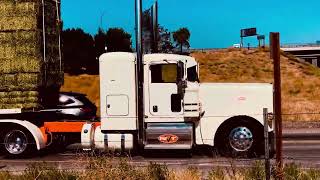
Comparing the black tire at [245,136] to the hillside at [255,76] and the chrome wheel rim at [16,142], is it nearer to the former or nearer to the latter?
the chrome wheel rim at [16,142]

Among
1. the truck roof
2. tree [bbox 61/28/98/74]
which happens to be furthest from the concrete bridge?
the truck roof

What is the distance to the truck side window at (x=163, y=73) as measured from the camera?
14.8 meters

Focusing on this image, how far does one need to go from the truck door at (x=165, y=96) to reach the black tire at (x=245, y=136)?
126 centimetres

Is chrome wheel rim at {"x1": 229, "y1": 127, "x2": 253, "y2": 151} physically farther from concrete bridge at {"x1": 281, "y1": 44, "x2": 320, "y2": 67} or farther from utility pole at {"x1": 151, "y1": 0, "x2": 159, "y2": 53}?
concrete bridge at {"x1": 281, "y1": 44, "x2": 320, "y2": 67}

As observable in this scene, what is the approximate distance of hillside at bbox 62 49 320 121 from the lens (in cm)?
Result: 4269

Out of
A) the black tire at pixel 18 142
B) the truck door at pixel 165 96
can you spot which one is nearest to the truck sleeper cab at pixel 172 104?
the truck door at pixel 165 96

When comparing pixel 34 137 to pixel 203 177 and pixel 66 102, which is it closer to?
pixel 66 102

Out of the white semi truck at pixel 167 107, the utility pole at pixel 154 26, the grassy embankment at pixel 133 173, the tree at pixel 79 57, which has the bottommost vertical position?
the grassy embankment at pixel 133 173

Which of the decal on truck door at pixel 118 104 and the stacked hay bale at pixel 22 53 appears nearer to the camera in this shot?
the decal on truck door at pixel 118 104

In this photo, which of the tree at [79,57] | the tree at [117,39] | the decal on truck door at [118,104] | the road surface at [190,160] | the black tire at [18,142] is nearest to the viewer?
the road surface at [190,160]

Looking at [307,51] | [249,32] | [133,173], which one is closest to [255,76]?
[249,32]

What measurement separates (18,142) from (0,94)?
4.46ft

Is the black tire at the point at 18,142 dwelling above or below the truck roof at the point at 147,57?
below

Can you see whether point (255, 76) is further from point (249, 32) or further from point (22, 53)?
point (22, 53)
